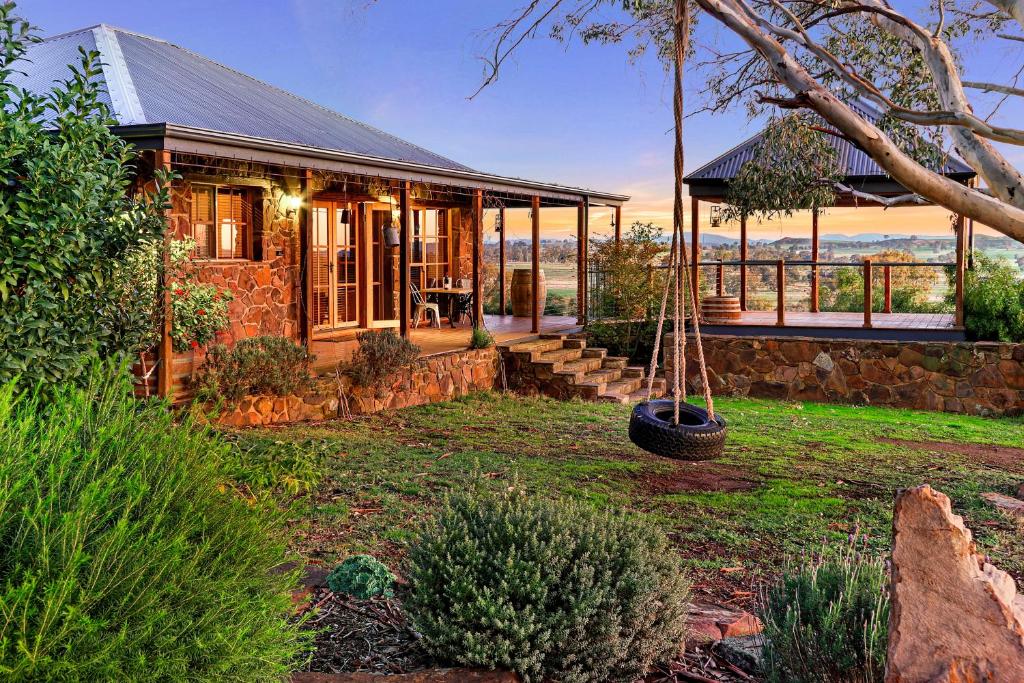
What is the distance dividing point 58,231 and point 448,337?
10287 mm

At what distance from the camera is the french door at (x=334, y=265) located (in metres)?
15.0

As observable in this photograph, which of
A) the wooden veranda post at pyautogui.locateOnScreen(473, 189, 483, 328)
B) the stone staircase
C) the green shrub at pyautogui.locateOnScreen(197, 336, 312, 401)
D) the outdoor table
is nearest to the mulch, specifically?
the green shrub at pyautogui.locateOnScreen(197, 336, 312, 401)

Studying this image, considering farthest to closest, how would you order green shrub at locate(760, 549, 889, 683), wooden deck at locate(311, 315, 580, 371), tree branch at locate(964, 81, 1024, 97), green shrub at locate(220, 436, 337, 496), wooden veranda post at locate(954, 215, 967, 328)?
wooden veranda post at locate(954, 215, 967, 328) → wooden deck at locate(311, 315, 580, 371) → tree branch at locate(964, 81, 1024, 97) → green shrub at locate(220, 436, 337, 496) → green shrub at locate(760, 549, 889, 683)

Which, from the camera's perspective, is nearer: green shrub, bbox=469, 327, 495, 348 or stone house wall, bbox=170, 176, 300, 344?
stone house wall, bbox=170, 176, 300, 344

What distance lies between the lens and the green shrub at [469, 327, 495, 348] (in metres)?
14.3

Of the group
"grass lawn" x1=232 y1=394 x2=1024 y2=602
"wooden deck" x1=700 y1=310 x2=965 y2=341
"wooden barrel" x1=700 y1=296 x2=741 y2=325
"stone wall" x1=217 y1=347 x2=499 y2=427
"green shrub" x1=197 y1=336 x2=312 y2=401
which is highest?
"wooden barrel" x1=700 y1=296 x2=741 y2=325

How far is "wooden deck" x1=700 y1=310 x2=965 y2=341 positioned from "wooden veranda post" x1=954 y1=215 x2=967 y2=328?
22 cm

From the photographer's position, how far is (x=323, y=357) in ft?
41.8

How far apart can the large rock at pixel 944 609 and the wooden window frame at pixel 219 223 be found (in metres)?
10.5

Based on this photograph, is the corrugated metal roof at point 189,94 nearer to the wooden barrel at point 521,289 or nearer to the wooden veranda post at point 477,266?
the wooden veranda post at point 477,266

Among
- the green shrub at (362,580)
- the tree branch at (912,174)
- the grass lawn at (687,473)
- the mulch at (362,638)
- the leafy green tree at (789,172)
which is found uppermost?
the leafy green tree at (789,172)

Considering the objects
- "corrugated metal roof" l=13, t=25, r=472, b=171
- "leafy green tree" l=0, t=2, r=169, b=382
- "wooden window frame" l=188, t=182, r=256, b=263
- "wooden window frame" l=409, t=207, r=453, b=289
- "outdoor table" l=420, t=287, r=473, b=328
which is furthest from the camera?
"wooden window frame" l=409, t=207, r=453, b=289

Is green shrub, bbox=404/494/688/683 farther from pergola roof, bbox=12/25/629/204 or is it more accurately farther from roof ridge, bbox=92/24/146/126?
roof ridge, bbox=92/24/146/126

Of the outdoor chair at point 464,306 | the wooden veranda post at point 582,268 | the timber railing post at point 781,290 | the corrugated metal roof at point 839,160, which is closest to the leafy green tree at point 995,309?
the corrugated metal roof at point 839,160
